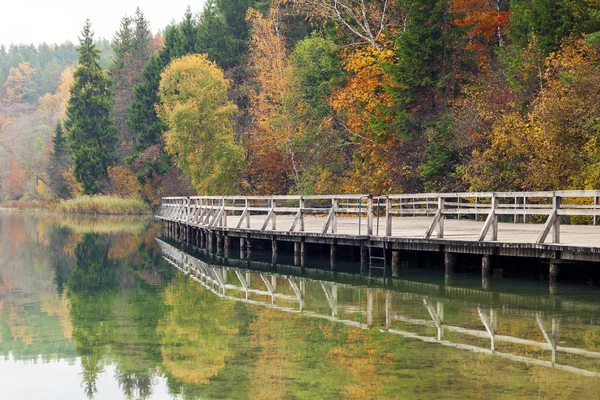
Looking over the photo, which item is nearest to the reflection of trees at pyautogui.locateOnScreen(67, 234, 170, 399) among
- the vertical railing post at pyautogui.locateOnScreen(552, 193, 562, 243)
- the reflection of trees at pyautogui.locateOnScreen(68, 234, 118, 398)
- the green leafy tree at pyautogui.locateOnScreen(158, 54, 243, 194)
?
the reflection of trees at pyautogui.locateOnScreen(68, 234, 118, 398)

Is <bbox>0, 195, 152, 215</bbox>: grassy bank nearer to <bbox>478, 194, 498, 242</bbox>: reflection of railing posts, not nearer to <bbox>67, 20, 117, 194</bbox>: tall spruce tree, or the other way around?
<bbox>67, 20, 117, 194</bbox>: tall spruce tree

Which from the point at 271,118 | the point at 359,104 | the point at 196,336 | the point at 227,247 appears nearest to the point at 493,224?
the point at 196,336

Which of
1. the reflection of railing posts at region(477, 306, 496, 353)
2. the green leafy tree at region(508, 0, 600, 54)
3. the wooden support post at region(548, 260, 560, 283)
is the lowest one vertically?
the reflection of railing posts at region(477, 306, 496, 353)

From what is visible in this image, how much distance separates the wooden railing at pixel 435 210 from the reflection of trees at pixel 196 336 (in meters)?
5.82

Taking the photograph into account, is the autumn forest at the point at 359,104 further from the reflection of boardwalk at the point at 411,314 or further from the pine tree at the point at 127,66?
the reflection of boardwalk at the point at 411,314

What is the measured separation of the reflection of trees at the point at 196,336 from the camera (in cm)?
1100

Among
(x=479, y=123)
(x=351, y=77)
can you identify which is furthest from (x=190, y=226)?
(x=479, y=123)

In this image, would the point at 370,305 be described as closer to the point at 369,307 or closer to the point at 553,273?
the point at 369,307

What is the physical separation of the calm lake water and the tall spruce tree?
158ft

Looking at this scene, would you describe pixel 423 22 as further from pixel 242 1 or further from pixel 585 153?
pixel 242 1

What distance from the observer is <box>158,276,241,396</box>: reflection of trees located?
433 inches

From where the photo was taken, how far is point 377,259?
79.2ft

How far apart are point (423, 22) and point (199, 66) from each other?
2075cm

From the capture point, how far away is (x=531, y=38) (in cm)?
3042
